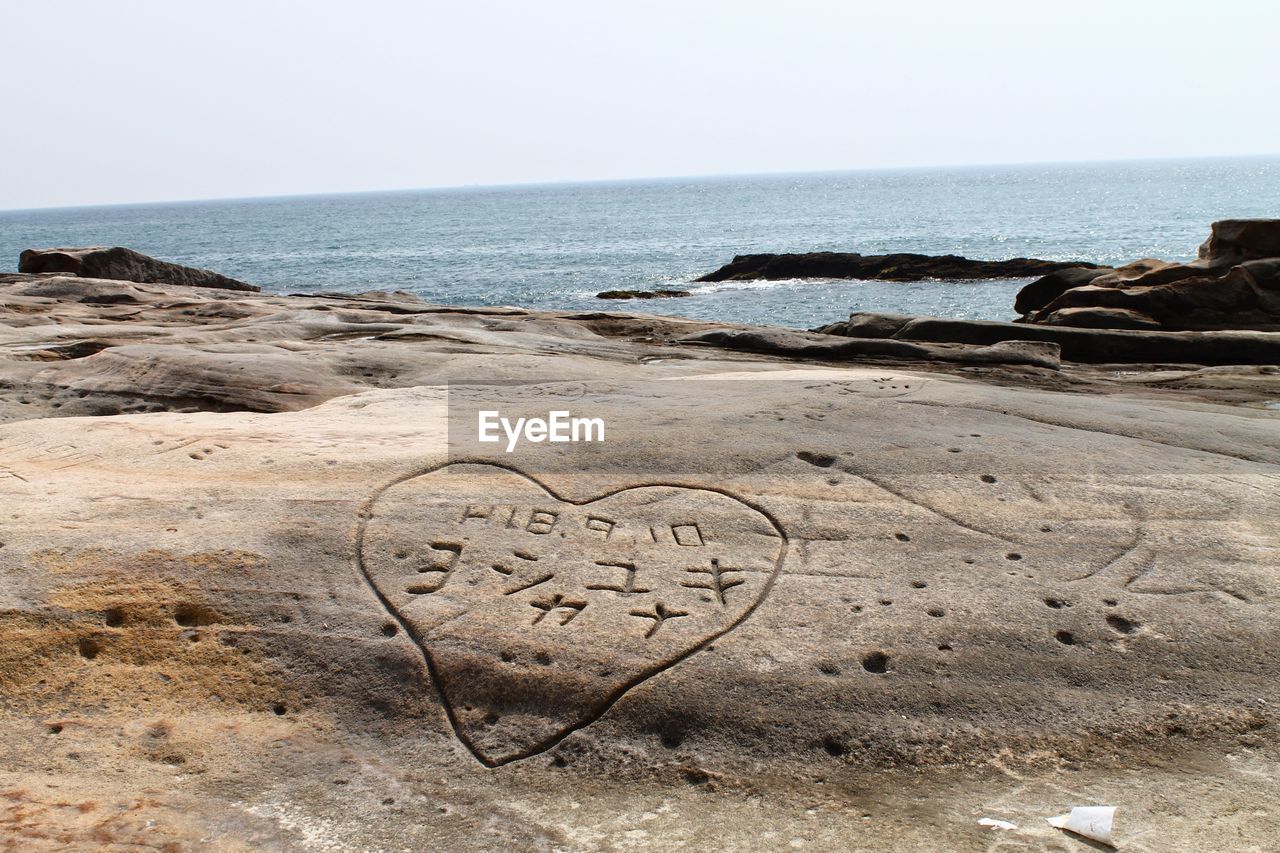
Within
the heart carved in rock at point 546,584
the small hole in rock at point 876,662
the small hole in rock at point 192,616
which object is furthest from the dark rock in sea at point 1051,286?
the small hole in rock at point 192,616

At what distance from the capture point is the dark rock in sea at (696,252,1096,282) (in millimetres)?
39281

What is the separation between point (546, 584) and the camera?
509 centimetres

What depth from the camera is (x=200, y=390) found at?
7988 millimetres

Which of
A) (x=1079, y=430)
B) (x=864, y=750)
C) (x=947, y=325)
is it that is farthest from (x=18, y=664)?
(x=947, y=325)

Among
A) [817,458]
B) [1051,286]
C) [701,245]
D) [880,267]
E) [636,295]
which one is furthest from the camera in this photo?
[701,245]

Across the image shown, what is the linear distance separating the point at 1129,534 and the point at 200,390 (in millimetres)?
6649

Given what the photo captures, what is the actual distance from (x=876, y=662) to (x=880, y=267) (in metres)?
38.7

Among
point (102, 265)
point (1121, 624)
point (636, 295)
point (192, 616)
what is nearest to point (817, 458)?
point (1121, 624)

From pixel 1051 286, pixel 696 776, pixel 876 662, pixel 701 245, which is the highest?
pixel 701 245

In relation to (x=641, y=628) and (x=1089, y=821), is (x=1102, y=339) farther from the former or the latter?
(x=1089, y=821)

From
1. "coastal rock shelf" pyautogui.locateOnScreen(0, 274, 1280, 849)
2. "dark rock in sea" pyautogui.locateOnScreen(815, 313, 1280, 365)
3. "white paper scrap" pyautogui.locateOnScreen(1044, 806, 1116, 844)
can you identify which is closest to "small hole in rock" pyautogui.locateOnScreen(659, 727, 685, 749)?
"coastal rock shelf" pyautogui.locateOnScreen(0, 274, 1280, 849)

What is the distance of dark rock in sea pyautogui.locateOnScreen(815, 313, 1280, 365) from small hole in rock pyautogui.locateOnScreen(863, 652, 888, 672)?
990 cm

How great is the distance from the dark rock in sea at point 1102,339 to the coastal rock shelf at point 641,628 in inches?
236

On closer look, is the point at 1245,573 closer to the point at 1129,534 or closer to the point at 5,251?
the point at 1129,534
